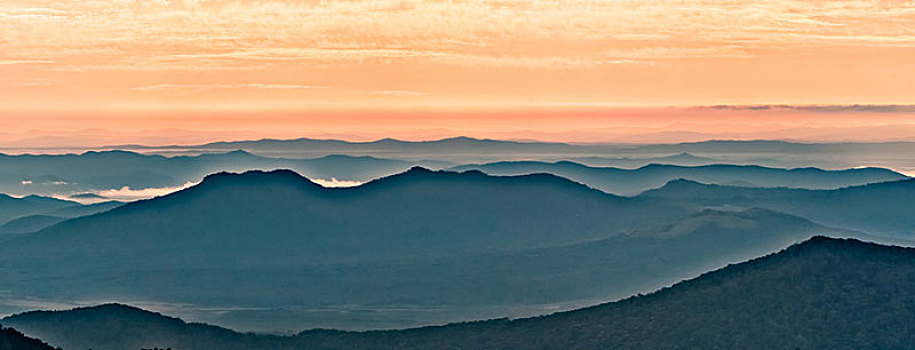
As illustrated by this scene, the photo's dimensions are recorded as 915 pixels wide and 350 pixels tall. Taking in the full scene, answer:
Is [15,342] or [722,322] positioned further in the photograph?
[722,322]

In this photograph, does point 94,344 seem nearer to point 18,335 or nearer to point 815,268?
point 18,335

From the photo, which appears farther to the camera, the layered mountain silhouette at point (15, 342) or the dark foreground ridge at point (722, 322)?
the dark foreground ridge at point (722, 322)

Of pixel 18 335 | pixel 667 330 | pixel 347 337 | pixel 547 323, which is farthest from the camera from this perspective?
pixel 347 337

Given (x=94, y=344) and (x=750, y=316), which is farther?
(x=94, y=344)

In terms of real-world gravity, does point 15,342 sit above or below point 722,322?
below

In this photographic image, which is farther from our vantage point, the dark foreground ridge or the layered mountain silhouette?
the dark foreground ridge

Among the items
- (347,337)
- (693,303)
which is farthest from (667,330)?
(347,337)

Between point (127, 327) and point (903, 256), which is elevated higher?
point (903, 256)

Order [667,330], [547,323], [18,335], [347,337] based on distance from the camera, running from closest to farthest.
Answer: [18,335] → [667,330] → [547,323] → [347,337]
